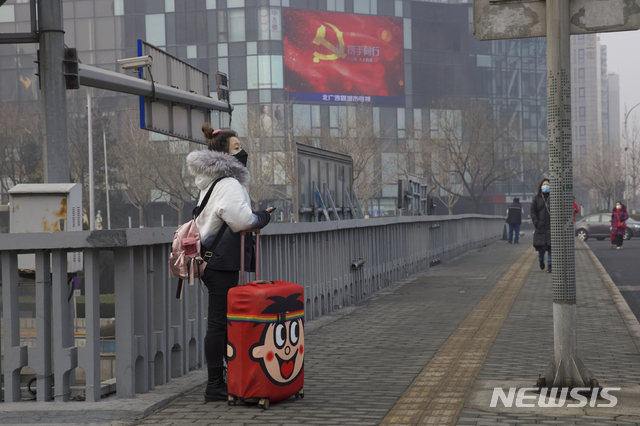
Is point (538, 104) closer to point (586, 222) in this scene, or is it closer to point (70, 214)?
point (586, 222)

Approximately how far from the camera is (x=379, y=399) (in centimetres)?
500

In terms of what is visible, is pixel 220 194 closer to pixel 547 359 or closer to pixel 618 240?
pixel 547 359

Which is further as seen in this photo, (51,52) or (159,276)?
(51,52)

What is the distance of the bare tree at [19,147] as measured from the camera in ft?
172

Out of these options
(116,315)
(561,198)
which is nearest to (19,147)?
(116,315)

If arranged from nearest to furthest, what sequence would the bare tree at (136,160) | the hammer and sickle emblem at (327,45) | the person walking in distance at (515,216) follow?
the person walking in distance at (515,216) < the bare tree at (136,160) < the hammer and sickle emblem at (327,45)

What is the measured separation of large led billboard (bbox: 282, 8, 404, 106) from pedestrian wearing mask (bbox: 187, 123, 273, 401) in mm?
65198

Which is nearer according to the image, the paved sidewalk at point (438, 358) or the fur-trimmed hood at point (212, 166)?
the paved sidewalk at point (438, 358)

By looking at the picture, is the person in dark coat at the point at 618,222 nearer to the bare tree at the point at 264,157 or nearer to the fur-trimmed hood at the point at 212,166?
the fur-trimmed hood at the point at 212,166

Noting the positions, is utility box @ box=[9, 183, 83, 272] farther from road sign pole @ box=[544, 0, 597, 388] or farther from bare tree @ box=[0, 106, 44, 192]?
bare tree @ box=[0, 106, 44, 192]

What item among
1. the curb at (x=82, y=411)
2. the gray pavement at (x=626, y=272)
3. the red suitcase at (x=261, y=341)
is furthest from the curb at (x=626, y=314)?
the curb at (x=82, y=411)

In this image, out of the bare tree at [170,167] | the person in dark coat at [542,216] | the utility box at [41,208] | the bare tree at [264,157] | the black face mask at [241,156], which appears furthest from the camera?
the bare tree at [264,157]

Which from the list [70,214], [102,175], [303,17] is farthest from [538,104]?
[70,214]

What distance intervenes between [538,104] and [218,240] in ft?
276
